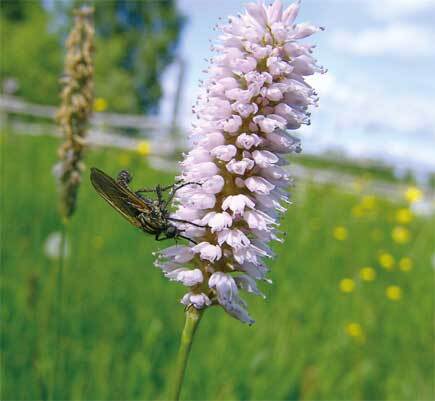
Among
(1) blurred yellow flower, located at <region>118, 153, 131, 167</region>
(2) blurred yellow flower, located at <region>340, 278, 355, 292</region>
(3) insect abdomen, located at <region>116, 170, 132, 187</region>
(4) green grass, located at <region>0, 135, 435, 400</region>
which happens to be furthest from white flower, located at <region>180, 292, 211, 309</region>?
(1) blurred yellow flower, located at <region>118, 153, 131, 167</region>

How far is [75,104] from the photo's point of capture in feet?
8.45

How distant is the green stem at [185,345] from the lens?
1.46 metres

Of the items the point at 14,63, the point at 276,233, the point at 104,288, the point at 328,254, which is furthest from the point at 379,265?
the point at 14,63

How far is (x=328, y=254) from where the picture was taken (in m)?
6.17

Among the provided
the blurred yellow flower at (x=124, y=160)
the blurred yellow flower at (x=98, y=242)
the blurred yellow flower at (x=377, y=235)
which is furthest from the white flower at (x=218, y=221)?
the blurred yellow flower at (x=124, y=160)

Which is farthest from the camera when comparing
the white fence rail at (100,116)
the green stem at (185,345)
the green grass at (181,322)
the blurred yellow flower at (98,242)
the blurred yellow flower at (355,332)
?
the white fence rail at (100,116)

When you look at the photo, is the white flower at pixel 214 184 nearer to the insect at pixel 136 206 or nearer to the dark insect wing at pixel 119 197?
the insect at pixel 136 206

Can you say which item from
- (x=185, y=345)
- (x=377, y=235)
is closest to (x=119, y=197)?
(x=185, y=345)

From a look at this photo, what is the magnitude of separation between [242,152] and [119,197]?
396 millimetres

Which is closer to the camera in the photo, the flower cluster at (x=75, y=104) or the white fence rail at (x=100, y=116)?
the flower cluster at (x=75, y=104)

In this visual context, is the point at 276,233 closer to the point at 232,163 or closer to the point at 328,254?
the point at 232,163

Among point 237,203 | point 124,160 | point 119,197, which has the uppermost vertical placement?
point 237,203

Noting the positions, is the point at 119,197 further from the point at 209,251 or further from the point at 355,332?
the point at 355,332

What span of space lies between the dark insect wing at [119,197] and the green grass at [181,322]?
34.4 inches
